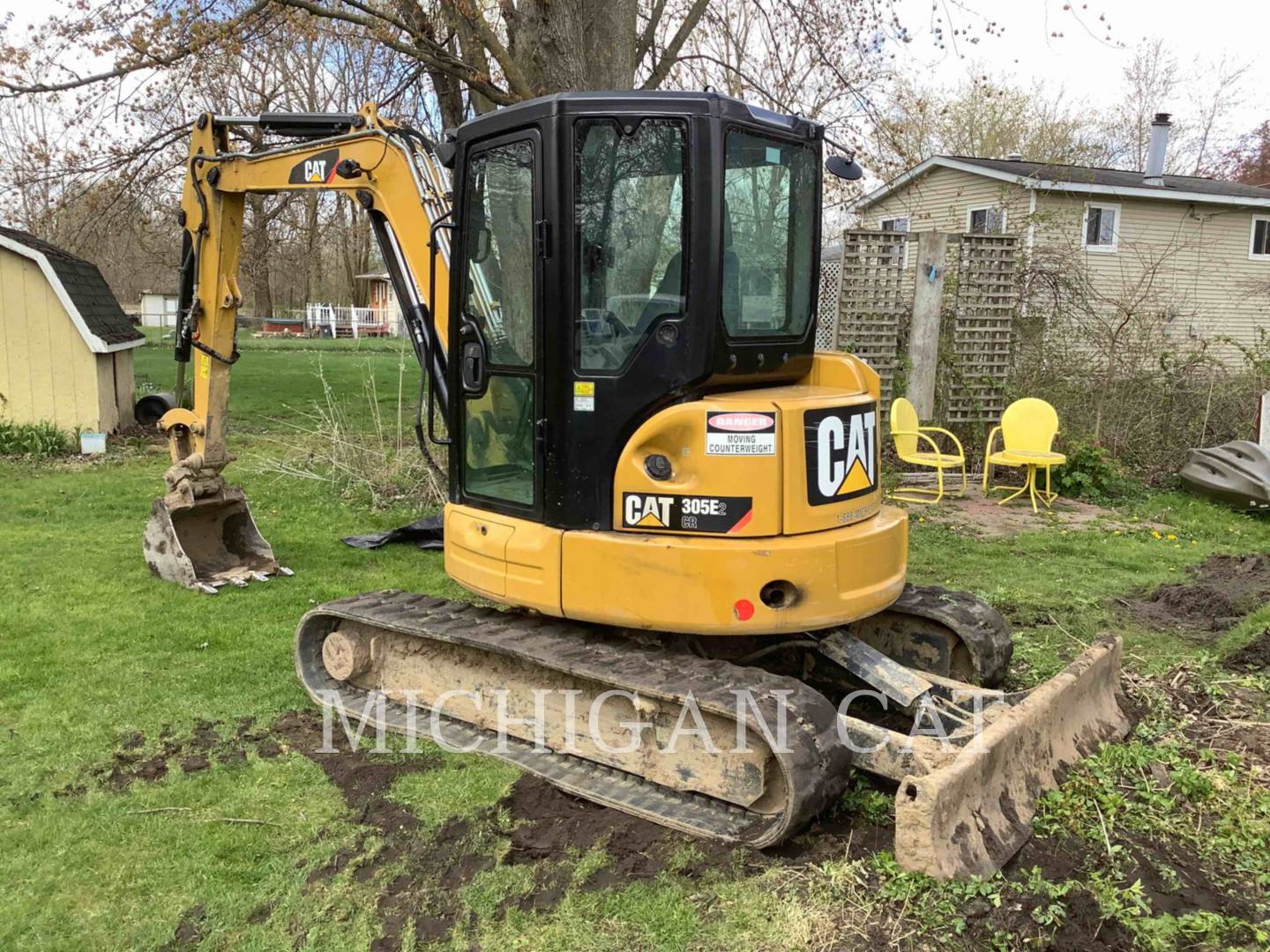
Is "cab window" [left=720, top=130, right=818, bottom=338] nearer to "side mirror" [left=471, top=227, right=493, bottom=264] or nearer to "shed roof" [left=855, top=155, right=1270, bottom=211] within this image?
"side mirror" [left=471, top=227, right=493, bottom=264]

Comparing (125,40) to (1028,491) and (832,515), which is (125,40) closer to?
(832,515)

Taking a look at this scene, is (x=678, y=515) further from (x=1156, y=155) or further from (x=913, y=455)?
(x=1156, y=155)

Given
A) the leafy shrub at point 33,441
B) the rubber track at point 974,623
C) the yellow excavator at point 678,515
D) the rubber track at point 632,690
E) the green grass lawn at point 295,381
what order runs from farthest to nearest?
1. the green grass lawn at point 295,381
2. the leafy shrub at point 33,441
3. the rubber track at point 974,623
4. the yellow excavator at point 678,515
5. the rubber track at point 632,690

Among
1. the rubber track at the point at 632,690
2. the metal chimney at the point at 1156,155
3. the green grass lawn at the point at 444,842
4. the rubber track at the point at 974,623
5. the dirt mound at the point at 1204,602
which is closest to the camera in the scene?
the green grass lawn at the point at 444,842

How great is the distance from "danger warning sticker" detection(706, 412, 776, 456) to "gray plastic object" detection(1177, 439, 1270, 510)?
7.75 metres

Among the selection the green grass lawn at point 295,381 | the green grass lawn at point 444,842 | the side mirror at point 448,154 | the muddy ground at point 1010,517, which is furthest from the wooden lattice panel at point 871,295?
the side mirror at point 448,154

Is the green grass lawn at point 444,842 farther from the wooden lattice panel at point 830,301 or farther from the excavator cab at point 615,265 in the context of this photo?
the wooden lattice panel at point 830,301

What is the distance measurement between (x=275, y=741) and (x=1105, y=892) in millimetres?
3246

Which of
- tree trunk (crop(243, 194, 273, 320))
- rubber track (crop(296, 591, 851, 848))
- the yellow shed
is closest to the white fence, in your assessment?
tree trunk (crop(243, 194, 273, 320))

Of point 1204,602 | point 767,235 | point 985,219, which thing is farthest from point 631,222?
point 985,219

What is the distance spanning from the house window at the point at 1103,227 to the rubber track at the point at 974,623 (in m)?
16.3

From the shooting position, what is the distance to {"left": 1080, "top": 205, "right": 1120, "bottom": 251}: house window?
18562 mm

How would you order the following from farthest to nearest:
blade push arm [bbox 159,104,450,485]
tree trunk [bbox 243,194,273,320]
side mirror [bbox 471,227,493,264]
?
tree trunk [bbox 243,194,273,320] < blade push arm [bbox 159,104,450,485] < side mirror [bbox 471,227,493,264]

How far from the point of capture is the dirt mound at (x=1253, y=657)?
4961 millimetres
